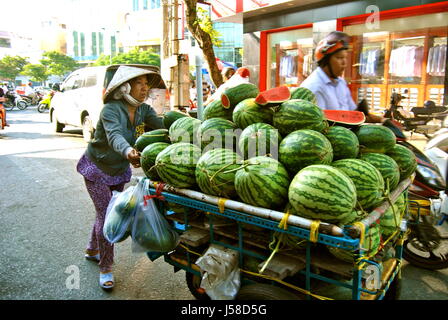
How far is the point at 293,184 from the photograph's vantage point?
6.54 ft

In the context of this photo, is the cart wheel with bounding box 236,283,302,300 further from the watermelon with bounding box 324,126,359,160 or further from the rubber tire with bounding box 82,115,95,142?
the rubber tire with bounding box 82,115,95,142

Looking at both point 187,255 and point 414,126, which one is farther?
point 414,126

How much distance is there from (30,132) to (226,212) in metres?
13.5

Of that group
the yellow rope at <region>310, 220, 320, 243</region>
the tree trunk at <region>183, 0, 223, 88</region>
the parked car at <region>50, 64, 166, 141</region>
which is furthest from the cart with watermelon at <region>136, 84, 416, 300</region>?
the parked car at <region>50, 64, 166, 141</region>

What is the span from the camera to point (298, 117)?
7.71 feet

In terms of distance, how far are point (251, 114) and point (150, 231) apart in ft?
3.54

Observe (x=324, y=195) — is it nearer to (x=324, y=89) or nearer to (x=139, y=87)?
(x=324, y=89)

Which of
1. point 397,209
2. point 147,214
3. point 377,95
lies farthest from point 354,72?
point 147,214

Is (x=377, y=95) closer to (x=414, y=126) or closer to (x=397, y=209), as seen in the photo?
(x=414, y=126)

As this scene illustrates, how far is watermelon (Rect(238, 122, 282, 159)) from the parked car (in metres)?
8.35

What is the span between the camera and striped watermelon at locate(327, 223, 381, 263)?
1.95 meters

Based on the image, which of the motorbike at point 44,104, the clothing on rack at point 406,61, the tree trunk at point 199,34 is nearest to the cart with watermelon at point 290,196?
the tree trunk at point 199,34

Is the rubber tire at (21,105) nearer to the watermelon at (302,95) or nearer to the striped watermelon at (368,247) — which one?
the watermelon at (302,95)

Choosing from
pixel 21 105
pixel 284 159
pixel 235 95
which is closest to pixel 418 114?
pixel 235 95
